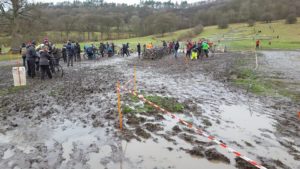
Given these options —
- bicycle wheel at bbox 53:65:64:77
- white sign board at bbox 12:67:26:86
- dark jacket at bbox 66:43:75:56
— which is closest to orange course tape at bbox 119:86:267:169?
white sign board at bbox 12:67:26:86

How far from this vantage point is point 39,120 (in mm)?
7824

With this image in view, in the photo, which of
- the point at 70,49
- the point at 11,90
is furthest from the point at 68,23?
the point at 11,90

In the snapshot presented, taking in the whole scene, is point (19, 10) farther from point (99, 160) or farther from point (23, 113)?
point (99, 160)

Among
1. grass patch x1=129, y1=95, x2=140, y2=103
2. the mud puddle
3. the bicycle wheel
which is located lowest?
the mud puddle

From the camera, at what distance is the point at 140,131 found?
22.5ft

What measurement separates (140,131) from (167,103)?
2833mm

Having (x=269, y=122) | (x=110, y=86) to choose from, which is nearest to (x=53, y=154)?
(x=269, y=122)

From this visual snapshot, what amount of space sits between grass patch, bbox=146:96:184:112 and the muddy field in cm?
25

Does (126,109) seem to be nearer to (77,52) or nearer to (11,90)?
(11,90)

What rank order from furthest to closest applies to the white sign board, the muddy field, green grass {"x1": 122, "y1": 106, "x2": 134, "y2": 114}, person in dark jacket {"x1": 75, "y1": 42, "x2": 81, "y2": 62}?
1. person in dark jacket {"x1": 75, "y1": 42, "x2": 81, "y2": 62}
2. the white sign board
3. green grass {"x1": 122, "y1": 106, "x2": 134, "y2": 114}
4. the muddy field

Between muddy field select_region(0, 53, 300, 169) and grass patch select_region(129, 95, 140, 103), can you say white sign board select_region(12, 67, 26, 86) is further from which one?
grass patch select_region(129, 95, 140, 103)

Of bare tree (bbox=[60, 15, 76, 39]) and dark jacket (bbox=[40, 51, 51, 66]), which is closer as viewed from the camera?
dark jacket (bbox=[40, 51, 51, 66])

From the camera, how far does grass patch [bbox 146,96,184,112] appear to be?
348 inches

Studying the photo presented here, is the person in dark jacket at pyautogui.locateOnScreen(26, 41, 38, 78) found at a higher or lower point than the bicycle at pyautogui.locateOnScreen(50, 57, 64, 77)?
higher
